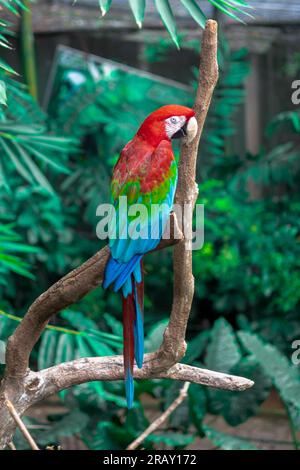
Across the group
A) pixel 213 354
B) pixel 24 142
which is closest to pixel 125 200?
pixel 24 142

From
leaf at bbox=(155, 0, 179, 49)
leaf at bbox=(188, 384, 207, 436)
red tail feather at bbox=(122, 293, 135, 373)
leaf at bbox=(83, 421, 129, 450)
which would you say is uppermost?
leaf at bbox=(155, 0, 179, 49)

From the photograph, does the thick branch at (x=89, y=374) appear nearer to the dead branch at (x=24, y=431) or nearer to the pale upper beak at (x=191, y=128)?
the dead branch at (x=24, y=431)

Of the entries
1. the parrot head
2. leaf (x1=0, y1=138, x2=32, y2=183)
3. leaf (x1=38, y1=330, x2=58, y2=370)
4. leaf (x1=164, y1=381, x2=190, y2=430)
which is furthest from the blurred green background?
the parrot head

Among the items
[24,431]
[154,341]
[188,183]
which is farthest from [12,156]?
[24,431]

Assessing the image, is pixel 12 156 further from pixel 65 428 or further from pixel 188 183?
pixel 188 183

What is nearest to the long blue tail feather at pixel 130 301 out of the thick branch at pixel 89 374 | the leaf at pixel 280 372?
the thick branch at pixel 89 374

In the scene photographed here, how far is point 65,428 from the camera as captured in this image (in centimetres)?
231

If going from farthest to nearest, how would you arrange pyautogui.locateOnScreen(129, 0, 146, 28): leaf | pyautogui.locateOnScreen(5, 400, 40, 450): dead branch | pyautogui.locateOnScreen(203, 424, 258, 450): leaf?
1. pyautogui.locateOnScreen(203, 424, 258, 450): leaf
2. pyautogui.locateOnScreen(129, 0, 146, 28): leaf
3. pyautogui.locateOnScreen(5, 400, 40, 450): dead branch

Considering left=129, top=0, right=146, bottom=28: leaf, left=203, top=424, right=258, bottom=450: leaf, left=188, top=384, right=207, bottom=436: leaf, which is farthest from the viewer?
left=188, top=384, right=207, bottom=436: leaf

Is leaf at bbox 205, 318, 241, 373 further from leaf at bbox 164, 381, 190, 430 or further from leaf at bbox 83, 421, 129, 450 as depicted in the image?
leaf at bbox 83, 421, 129, 450

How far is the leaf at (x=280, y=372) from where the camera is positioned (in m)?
2.38

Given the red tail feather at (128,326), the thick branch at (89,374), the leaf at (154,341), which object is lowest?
the leaf at (154,341)

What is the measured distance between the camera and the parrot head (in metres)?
1.29

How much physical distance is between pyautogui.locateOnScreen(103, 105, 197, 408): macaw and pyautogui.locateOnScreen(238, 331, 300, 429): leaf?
1.18 m
